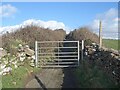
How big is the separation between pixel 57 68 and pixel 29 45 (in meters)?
3.87

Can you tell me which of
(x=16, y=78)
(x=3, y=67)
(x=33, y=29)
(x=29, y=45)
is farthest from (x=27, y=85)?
(x=33, y=29)

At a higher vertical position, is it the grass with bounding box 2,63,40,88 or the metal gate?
the metal gate

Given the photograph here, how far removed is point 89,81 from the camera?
11.2 metres

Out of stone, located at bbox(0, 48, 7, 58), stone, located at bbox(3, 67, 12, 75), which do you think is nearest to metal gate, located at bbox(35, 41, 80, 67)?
stone, located at bbox(0, 48, 7, 58)

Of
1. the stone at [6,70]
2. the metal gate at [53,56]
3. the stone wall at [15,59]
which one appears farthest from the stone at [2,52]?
the metal gate at [53,56]

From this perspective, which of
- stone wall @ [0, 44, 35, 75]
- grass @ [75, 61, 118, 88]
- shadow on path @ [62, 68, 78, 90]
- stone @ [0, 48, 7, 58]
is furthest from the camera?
stone @ [0, 48, 7, 58]

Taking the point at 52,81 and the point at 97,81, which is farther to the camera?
the point at 52,81

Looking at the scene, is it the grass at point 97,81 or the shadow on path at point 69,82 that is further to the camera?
the shadow on path at point 69,82

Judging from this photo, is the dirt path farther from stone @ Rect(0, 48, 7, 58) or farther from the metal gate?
the metal gate

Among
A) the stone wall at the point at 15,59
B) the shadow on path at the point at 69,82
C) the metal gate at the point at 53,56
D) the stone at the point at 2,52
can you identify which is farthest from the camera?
the metal gate at the point at 53,56

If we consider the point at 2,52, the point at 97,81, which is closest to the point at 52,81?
the point at 97,81

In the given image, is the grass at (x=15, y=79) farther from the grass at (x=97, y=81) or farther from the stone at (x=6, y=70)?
the grass at (x=97, y=81)

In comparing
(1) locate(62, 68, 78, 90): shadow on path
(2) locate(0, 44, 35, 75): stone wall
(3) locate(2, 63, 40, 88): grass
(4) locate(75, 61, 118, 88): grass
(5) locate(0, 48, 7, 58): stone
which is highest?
(5) locate(0, 48, 7, 58): stone

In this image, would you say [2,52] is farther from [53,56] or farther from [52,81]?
[53,56]
